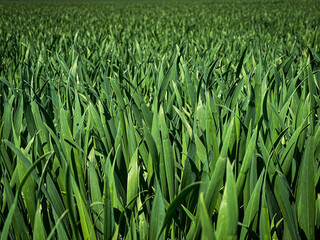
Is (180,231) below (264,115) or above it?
below

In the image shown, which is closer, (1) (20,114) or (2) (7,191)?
(2) (7,191)

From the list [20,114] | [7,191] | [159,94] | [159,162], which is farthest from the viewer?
[159,94]

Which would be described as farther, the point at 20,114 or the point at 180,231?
the point at 20,114

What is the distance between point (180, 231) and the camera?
0.50 meters

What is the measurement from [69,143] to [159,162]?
0.18 meters

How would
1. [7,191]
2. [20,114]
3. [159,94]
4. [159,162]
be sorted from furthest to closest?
[159,94]
[20,114]
[159,162]
[7,191]

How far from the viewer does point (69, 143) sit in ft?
1.92

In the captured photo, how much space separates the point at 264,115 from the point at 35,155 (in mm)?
460

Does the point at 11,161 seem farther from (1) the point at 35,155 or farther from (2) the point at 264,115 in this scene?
(2) the point at 264,115

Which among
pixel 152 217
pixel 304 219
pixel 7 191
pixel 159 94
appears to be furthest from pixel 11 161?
pixel 304 219

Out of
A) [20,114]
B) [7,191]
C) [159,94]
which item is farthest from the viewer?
[159,94]

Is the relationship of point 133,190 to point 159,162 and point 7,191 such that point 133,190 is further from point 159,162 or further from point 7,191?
point 7,191

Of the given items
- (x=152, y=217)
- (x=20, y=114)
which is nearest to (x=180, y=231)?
(x=152, y=217)

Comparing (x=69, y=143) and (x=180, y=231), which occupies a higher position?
(x=69, y=143)
